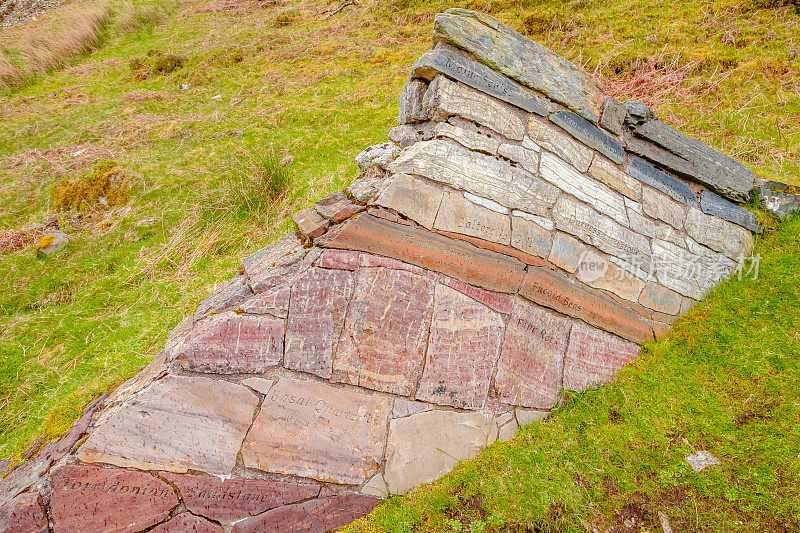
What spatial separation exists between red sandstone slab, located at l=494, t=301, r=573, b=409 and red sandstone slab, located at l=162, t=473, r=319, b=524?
62.8 inches

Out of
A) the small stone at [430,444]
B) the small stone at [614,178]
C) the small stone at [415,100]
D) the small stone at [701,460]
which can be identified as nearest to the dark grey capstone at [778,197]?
the small stone at [614,178]

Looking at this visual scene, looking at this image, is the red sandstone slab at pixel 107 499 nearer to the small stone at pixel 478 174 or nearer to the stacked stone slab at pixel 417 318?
the stacked stone slab at pixel 417 318

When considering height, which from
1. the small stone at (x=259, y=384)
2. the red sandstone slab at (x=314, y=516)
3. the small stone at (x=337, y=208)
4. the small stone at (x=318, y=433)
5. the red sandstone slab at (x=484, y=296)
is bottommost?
the red sandstone slab at (x=314, y=516)

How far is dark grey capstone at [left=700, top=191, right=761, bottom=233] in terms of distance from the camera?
4.39 metres

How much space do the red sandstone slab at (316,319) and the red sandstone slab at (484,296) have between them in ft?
2.46

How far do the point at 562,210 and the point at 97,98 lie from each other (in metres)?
11.8

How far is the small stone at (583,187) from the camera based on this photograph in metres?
3.75

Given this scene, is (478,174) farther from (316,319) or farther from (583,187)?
(316,319)

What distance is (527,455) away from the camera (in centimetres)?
302

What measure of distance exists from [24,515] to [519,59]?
4.86 meters

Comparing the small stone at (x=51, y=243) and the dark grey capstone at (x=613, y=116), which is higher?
the dark grey capstone at (x=613, y=116)

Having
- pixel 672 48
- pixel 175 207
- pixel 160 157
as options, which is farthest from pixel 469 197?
pixel 672 48

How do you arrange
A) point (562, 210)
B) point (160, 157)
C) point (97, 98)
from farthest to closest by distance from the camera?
1. point (97, 98)
2. point (160, 157)
3. point (562, 210)

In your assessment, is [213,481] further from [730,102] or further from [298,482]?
[730,102]
